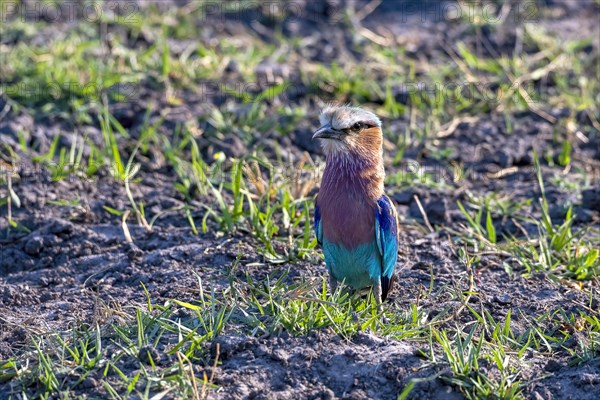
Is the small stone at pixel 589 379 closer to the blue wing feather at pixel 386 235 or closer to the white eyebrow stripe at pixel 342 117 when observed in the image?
the blue wing feather at pixel 386 235

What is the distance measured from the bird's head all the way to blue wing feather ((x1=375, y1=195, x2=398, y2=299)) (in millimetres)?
320

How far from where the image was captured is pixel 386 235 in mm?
5098

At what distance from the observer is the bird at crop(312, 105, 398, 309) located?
5113mm

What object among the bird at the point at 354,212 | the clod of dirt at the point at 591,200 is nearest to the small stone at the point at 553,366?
the bird at the point at 354,212

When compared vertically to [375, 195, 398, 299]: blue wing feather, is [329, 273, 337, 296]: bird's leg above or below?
below

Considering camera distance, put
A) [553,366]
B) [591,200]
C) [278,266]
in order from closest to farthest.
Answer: [553,366]
[278,266]
[591,200]

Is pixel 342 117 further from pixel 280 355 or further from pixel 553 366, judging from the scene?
pixel 553 366

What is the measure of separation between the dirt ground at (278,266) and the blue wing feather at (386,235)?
0.19 meters

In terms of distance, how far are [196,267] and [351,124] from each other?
1.14 m

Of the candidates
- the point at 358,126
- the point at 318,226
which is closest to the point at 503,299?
the point at 318,226

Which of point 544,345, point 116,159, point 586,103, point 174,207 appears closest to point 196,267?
point 174,207

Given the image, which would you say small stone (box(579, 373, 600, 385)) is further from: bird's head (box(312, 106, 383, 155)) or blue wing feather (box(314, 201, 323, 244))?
bird's head (box(312, 106, 383, 155))

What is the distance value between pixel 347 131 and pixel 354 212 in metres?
0.45

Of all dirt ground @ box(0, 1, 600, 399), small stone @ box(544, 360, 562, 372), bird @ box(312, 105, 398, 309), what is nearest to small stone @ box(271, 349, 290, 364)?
dirt ground @ box(0, 1, 600, 399)
